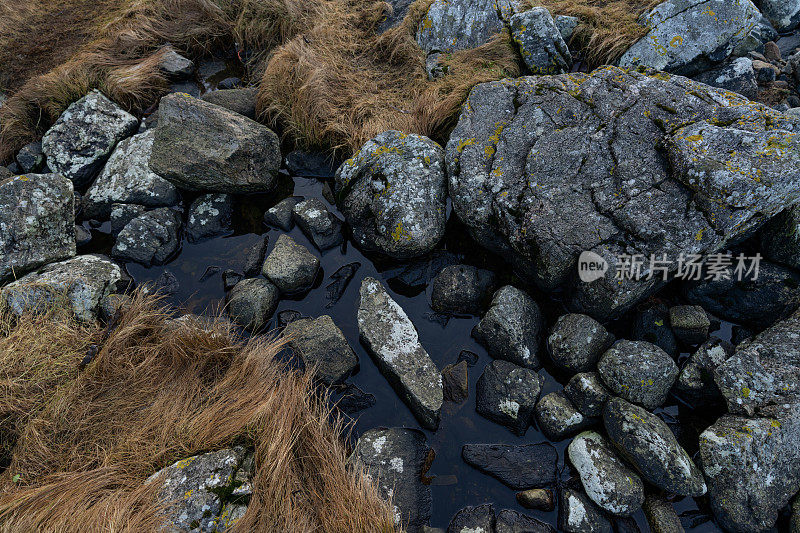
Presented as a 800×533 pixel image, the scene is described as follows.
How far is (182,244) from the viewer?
6.46 metres

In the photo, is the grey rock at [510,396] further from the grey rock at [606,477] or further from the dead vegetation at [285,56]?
the dead vegetation at [285,56]

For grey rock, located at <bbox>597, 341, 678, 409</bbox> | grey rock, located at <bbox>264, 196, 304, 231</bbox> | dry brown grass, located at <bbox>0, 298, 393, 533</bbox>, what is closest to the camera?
dry brown grass, located at <bbox>0, 298, 393, 533</bbox>

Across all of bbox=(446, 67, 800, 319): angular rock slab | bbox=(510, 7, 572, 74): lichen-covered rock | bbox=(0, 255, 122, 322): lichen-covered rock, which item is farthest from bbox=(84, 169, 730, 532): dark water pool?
bbox=(510, 7, 572, 74): lichen-covered rock

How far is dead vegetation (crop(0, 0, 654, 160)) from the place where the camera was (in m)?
7.23

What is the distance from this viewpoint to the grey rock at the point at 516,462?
14.3ft

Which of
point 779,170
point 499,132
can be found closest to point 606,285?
point 779,170

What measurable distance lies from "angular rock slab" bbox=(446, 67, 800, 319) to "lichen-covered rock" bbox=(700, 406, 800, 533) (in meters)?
1.62

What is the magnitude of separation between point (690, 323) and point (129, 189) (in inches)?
310

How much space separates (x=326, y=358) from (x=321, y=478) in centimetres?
126

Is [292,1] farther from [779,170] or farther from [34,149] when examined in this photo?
[779,170]

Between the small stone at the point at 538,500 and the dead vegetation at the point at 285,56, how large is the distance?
5133mm

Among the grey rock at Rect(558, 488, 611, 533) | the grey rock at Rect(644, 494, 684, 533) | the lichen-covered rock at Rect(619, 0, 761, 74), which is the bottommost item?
the grey rock at Rect(558, 488, 611, 533)

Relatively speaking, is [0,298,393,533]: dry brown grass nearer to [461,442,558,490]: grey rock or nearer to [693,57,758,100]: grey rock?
[461,442,558,490]: grey rock

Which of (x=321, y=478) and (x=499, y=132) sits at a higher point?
(x=499, y=132)
